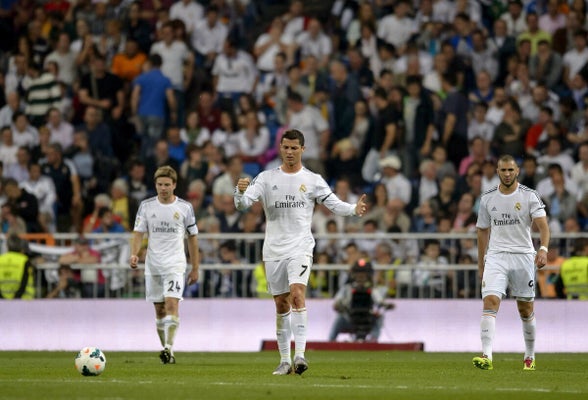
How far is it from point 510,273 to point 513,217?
0.67 m

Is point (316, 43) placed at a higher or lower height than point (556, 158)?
higher

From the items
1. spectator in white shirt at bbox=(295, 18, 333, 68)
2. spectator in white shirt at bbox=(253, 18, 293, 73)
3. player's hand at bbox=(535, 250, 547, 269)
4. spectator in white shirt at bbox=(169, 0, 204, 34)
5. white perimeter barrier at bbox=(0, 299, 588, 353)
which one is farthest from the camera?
spectator in white shirt at bbox=(169, 0, 204, 34)

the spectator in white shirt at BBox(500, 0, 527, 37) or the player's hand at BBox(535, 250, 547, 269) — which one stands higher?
the spectator in white shirt at BBox(500, 0, 527, 37)

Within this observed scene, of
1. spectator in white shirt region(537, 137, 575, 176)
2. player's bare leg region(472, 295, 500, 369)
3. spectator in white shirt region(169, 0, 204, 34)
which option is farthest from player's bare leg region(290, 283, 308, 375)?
spectator in white shirt region(169, 0, 204, 34)

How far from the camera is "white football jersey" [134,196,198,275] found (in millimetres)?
19625

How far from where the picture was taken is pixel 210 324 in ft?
83.9

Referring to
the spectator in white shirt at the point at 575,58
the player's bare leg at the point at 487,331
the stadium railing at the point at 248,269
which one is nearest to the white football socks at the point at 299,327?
the player's bare leg at the point at 487,331

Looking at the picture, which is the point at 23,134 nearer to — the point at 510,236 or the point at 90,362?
the point at 510,236

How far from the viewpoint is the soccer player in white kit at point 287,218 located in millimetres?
16016

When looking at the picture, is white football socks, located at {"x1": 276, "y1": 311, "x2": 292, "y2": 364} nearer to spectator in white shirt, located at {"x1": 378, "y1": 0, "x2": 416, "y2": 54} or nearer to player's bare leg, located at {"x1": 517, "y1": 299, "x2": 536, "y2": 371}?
player's bare leg, located at {"x1": 517, "y1": 299, "x2": 536, "y2": 371}

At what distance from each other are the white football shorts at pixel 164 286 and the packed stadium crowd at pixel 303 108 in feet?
19.8

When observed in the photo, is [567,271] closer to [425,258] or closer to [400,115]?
[425,258]

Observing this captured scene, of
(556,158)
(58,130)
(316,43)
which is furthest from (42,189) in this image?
(556,158)

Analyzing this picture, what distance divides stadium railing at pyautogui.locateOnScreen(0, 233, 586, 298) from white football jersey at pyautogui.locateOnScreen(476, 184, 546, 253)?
6969mm
